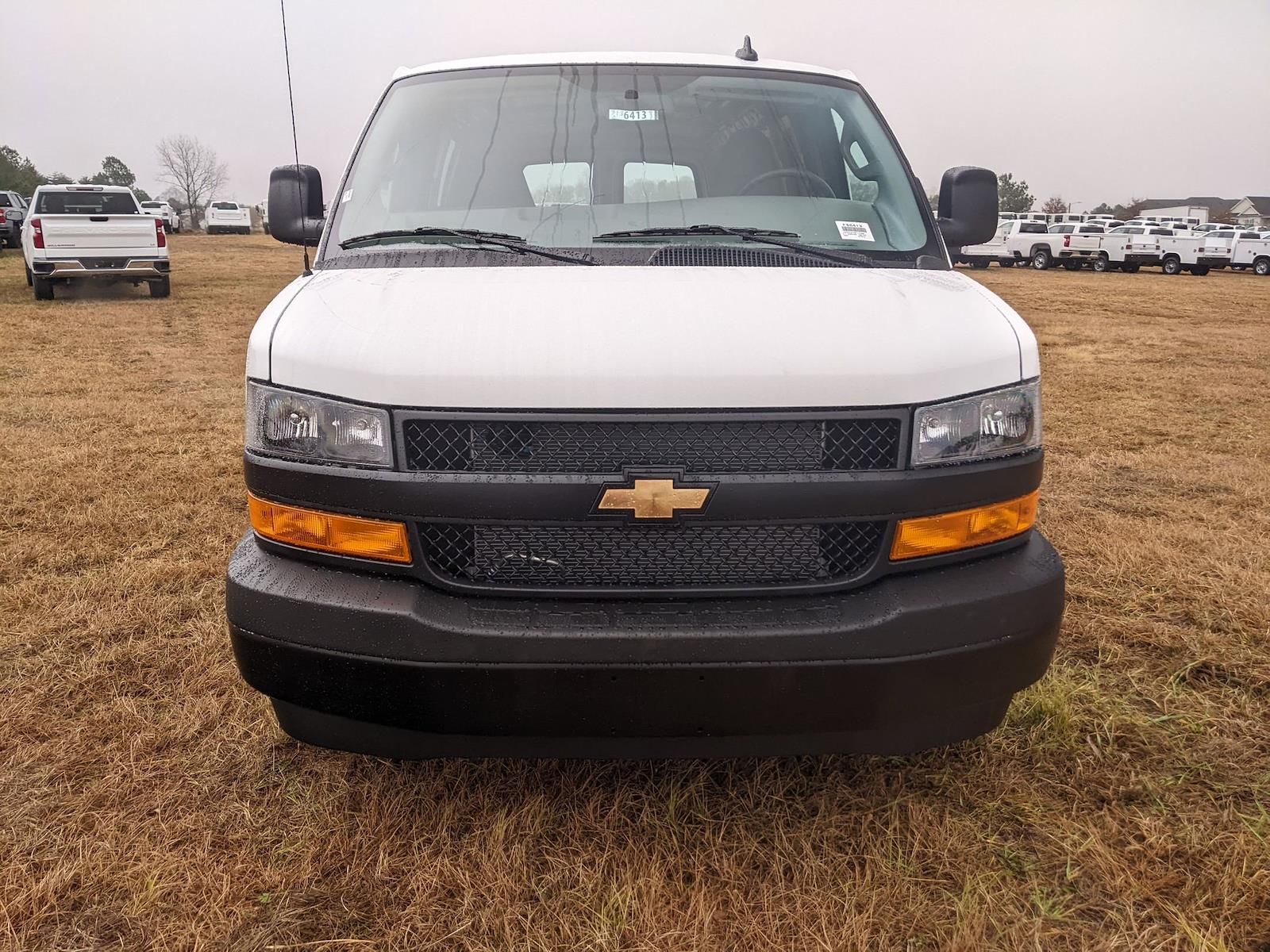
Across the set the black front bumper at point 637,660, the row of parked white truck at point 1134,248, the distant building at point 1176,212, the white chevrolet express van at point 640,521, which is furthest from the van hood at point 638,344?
the distant building at point 1176,212

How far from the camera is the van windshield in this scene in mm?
2895

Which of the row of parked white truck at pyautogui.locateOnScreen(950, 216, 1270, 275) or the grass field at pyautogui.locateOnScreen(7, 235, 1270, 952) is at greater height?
Answer: the row of parked white truck at pyautogui.locateOnScreen(950, 216, 1270, 275)

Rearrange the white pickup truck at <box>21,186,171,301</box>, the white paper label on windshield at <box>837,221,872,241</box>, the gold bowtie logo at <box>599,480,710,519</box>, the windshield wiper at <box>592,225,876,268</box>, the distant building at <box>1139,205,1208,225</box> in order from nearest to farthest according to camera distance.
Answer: the gold bowtie logo at <box>599,480,710,519</box> < the windshield wiper at <box>592,225,876,268</box> < the white paper label on windshield at <box>837,221,872,241</box> < the white pickup truck at <box>21,186,171,301</box> < the distant building at <box>1139,205,1208,225</box>

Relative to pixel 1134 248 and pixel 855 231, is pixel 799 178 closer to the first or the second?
pixel 855 231

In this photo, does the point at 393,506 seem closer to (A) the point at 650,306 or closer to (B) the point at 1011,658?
(A) the point at 650,306

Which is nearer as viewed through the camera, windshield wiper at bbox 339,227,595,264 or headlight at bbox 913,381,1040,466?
headlight at bbox 913,381,1040,466

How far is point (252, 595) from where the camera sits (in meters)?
2.12

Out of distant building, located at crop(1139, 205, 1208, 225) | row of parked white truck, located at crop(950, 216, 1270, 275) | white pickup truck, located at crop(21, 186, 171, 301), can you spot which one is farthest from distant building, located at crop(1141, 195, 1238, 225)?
white pickup truck, located at crop(21, 186, 171, 301)

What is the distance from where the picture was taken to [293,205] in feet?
10.9

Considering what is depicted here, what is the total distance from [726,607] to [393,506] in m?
0.75

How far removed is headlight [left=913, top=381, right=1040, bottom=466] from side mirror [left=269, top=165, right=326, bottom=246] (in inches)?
87.8

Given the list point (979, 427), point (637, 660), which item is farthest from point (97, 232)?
point (979, 427)

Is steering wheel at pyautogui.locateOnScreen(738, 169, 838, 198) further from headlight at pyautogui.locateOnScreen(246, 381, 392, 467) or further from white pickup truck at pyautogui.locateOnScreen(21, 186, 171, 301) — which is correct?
white pickup truck at pyautogui.locateOnScreen(21, 186, 171, 301)

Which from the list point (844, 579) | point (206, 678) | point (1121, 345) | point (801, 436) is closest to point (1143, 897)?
point (844, 579)
